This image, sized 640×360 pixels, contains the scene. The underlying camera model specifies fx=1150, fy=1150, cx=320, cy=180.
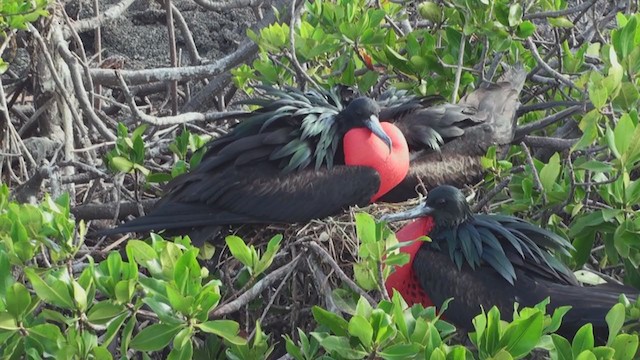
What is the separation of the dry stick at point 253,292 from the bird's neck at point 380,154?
2.03 feet

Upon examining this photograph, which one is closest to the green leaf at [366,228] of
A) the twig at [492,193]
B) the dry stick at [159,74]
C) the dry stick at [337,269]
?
the dry stick at [337,269]

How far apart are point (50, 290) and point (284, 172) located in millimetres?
1308

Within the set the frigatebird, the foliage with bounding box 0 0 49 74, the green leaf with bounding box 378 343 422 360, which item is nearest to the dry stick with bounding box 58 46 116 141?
the foliage with bounding box 0 0 49 74

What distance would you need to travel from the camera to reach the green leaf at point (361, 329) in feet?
6.89

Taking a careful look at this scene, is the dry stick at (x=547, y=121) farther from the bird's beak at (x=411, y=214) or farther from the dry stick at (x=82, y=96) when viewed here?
the dry stick at (x=82, y=96)

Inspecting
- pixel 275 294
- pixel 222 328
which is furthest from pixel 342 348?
pixel 275 294

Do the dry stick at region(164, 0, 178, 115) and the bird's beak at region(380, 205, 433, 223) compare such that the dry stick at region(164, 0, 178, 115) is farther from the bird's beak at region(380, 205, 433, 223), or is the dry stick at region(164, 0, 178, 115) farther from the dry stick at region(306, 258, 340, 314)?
the dry stick at region(306, 258, 340, 314)

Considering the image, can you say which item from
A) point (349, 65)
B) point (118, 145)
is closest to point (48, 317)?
point (118, 145)

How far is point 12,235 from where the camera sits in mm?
2559

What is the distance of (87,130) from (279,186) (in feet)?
3.36

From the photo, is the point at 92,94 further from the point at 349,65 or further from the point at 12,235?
the point at 12,235

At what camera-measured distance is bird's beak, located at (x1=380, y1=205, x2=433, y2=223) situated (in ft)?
10.4

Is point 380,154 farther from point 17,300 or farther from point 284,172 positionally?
point 17,300

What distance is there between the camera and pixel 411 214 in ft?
10.5
